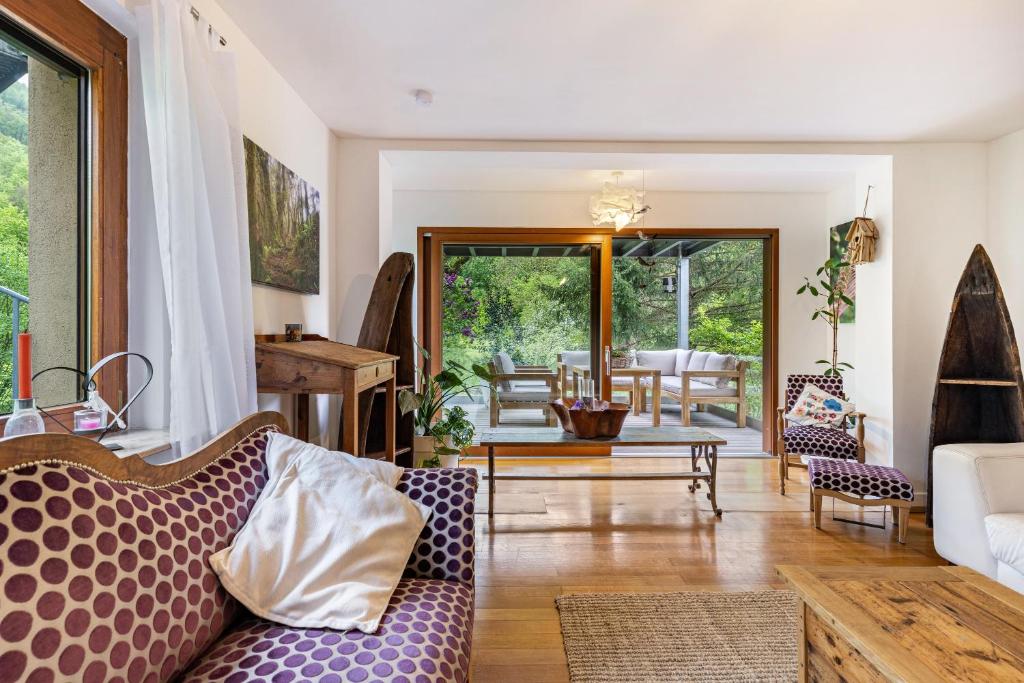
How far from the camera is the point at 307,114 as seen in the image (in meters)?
3.03

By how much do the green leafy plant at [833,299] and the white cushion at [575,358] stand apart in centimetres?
186

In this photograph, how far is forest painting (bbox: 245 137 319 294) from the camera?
2.34 m

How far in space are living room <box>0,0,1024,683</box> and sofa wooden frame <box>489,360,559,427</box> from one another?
0.03 m

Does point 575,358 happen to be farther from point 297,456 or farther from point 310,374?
point 297,456

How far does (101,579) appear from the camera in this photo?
3.12 feet

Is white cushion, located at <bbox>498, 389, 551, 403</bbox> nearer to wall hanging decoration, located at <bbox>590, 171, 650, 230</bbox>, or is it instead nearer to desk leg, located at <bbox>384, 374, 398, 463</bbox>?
wall hanging decoration, located at <bbox>590, 171, 650, 230</bbox>

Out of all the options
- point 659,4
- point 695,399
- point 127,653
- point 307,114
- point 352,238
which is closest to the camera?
point 127,653

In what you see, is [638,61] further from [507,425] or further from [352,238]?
[507,425]

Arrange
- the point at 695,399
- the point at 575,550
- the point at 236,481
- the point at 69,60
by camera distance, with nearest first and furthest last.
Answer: the point at 236,481
the point at 69,60
the point at 575,550
the point at 695,399

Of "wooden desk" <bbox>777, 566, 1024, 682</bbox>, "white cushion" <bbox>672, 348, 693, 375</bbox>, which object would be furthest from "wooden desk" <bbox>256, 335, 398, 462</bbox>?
"white cushion" <bbox>672, 348, 693, 375</bbox>

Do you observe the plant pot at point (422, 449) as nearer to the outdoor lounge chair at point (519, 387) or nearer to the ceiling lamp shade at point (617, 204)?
the outdoor lounge chair at point (519, 387)

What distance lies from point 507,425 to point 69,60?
3984 mm

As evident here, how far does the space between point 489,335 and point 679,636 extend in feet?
10.5

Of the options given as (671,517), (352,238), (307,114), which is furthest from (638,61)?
(671,517)
